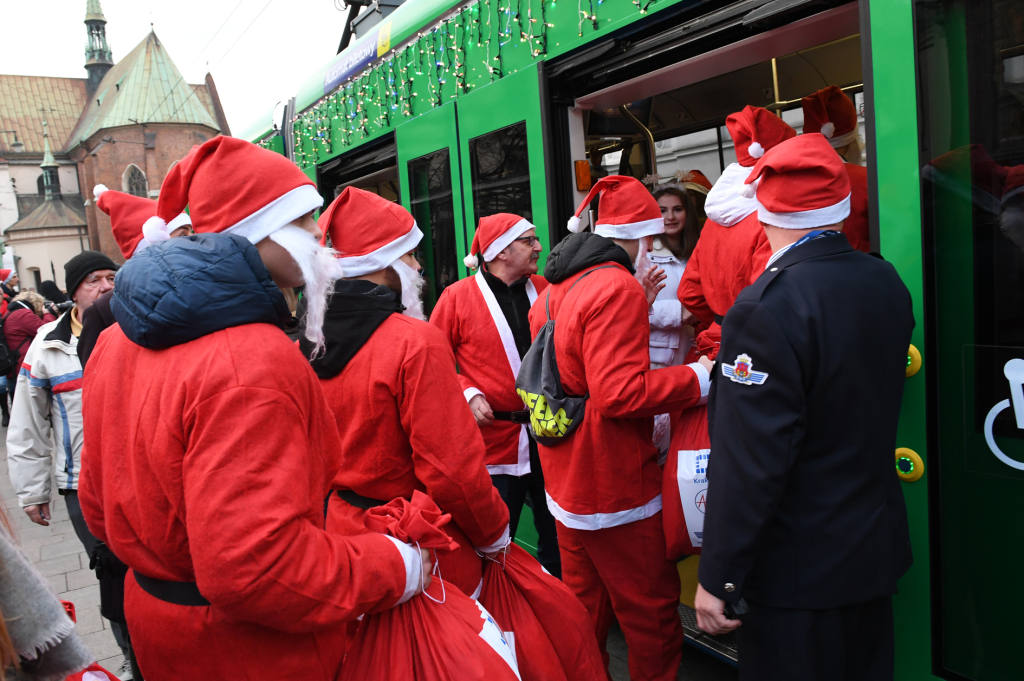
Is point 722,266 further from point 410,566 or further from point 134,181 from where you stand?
point 134,181

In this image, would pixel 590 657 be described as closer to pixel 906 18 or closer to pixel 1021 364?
pixel 1021 364

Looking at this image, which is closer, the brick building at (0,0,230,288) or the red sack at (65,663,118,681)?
the red sack at (65,663,118,681)

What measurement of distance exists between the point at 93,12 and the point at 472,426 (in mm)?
78407

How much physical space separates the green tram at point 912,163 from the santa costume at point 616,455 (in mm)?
481

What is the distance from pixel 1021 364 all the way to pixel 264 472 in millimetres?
1736

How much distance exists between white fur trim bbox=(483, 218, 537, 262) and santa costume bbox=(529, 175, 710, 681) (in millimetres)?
726

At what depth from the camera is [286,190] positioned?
160 centimetres

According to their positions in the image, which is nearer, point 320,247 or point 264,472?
point 264,472

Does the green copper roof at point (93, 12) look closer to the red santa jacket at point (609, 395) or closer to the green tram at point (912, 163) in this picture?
the green tram at point (912, 163)

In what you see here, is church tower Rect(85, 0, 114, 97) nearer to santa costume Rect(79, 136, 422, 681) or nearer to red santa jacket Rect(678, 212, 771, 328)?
red santa jacket Rect(678, 212, 771, 328)

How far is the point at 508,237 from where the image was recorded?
3.60m

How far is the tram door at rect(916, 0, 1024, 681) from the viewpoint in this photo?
69.7 inches

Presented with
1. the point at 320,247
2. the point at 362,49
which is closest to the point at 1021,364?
the point at 320,247

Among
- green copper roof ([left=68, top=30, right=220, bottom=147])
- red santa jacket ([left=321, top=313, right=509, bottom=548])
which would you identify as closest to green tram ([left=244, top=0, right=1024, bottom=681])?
red santa jacket ([left=321, top=313, right=509, bottom=548])
